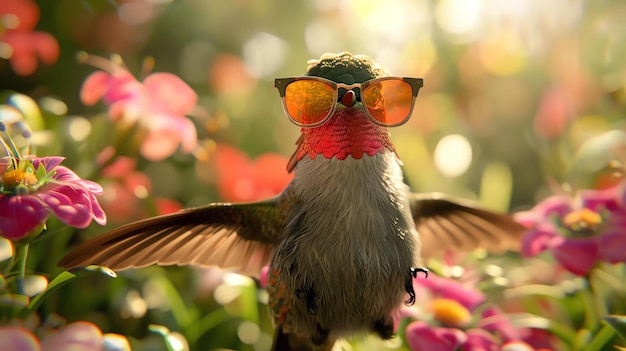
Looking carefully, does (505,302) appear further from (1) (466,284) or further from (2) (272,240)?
(2) (272,240)

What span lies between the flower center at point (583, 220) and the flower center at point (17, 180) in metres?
0.88

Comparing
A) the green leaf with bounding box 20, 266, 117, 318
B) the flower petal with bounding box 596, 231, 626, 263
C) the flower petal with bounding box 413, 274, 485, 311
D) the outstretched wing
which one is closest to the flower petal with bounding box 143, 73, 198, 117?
the outstretched wing

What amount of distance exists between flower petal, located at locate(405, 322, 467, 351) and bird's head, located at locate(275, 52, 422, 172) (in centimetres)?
31

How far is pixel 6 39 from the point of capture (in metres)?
1.15

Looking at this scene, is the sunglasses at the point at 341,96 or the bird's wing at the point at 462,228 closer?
the sunglasses at the point at 341,96

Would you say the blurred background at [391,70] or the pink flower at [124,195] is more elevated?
the blurred background at [391,70]

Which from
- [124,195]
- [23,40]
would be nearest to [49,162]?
[124,195]

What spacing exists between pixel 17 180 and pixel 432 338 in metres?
0.61

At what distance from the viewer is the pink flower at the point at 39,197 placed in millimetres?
636

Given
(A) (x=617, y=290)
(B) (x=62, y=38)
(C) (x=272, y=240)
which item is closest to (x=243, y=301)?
(C) (x=272, y=240)

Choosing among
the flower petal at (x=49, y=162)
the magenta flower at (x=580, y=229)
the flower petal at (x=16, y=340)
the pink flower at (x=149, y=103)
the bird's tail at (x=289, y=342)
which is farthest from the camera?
the pink flower at (x=149, y=103)

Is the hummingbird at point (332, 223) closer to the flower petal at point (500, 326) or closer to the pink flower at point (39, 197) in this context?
the pink flower at point (39, 197)

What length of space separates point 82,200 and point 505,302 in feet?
2.88

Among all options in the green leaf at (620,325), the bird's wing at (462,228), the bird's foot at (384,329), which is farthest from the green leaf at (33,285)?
the green leaf at (620,325)
